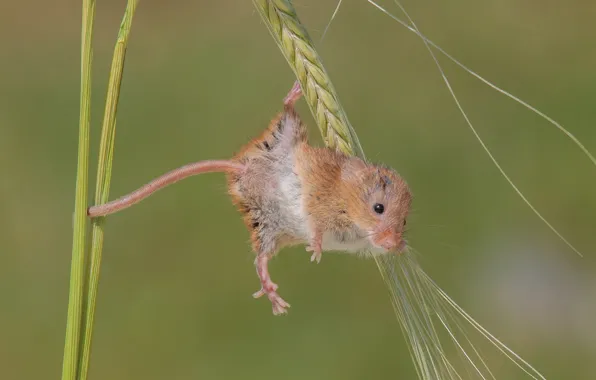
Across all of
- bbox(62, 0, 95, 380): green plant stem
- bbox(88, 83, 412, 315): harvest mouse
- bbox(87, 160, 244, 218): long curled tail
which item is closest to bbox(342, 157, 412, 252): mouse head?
bbox(88, 83, 412, 315): harvest mouse

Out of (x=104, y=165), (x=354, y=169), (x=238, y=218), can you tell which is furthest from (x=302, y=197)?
(x=238, y=218)

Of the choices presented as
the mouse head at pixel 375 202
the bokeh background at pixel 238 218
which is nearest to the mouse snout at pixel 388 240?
the mouse head at pixel 375 202

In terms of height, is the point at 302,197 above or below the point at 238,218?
below

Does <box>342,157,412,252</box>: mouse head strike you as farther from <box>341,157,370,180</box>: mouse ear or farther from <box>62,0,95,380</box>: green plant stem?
<box>62,0,95,380</box>: green plant stem

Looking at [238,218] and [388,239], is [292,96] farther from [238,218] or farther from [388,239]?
[238,218]

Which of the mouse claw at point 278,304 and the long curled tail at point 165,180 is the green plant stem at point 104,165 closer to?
the long curled tail at point 165,180

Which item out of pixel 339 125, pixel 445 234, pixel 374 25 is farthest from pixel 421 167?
pixel 339 125

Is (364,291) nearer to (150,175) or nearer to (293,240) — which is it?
(150,175)
